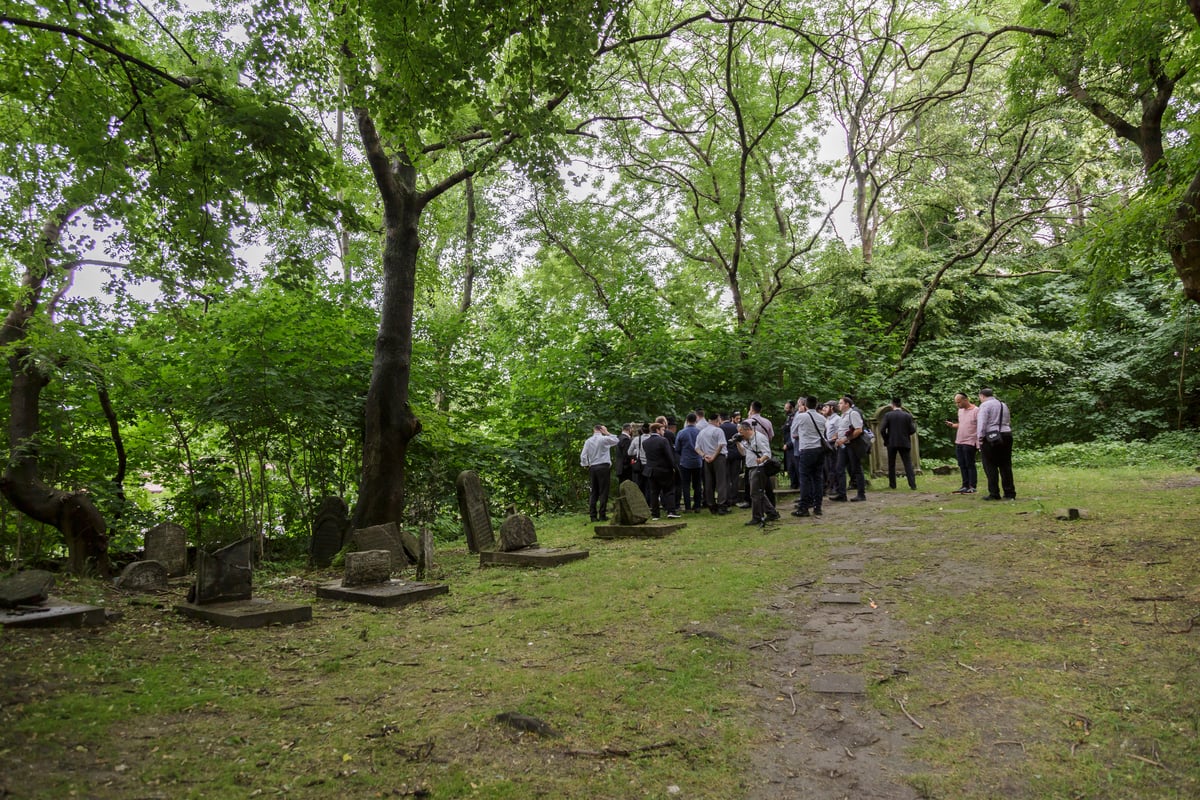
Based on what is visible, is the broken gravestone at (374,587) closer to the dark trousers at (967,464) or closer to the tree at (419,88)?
the tree at (419,88)

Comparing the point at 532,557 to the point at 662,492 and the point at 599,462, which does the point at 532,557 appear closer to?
the point at 599,462

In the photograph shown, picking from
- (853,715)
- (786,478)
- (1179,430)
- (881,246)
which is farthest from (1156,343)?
(853,715)

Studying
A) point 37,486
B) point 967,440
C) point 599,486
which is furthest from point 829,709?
point 967,440

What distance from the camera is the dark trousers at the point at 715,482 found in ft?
44.0

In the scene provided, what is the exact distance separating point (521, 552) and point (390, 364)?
3.69 metres

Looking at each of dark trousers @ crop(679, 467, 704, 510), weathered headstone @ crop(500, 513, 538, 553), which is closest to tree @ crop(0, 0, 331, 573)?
weathered headstone @ crop(500, 513, 538, 553)

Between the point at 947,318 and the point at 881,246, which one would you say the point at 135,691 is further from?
the point at 881,246

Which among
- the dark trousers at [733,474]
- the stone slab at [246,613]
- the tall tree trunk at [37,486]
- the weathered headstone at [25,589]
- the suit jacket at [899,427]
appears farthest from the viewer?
the suit jacket at [899,427]

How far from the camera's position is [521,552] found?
9250 millimetres

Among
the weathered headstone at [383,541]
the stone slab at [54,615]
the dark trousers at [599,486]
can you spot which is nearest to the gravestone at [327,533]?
the weathered headstone at [383,541]

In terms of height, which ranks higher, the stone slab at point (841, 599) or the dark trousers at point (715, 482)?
the dark trousers at point (715, 482)

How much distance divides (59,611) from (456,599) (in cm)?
352

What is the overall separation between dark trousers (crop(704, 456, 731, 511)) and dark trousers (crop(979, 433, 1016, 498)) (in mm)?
4643

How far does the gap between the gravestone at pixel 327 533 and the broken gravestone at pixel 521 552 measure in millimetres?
2452
